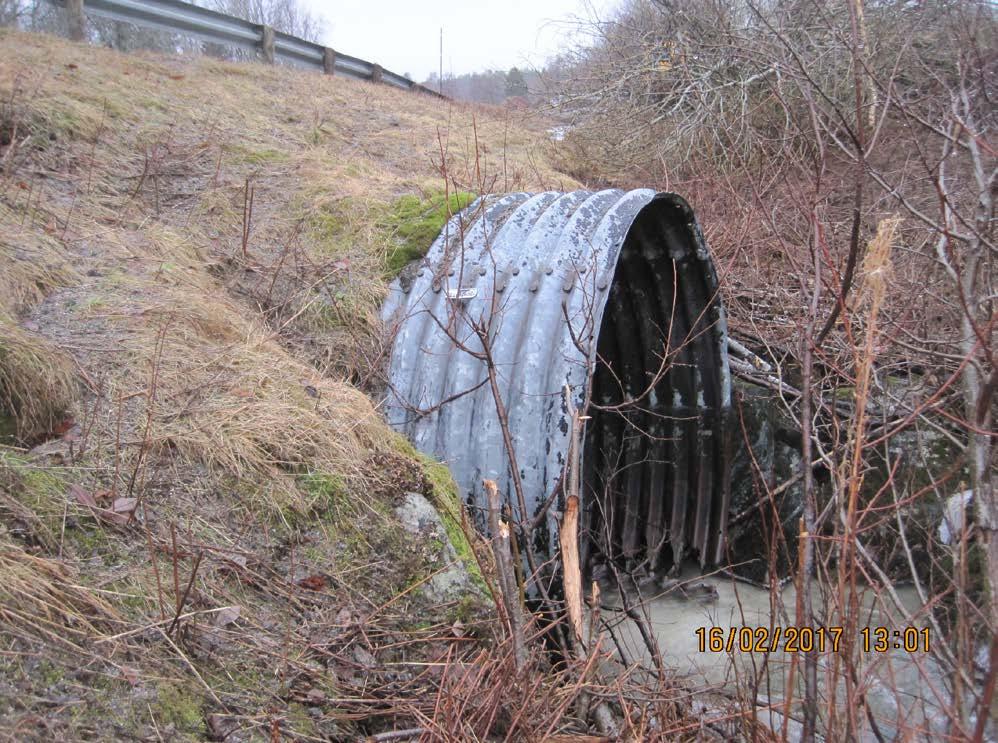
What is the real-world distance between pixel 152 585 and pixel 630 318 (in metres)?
4.06

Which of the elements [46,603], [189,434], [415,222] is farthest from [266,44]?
[46,603]

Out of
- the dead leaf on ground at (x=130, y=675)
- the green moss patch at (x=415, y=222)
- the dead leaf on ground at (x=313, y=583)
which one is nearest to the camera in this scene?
the dead leaf on ground at (x=130, y=675)

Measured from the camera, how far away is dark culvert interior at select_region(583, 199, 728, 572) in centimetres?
563

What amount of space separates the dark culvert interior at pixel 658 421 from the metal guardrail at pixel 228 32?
8.12 m

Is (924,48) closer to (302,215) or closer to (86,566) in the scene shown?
(302,215)

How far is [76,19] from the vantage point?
9.94 m

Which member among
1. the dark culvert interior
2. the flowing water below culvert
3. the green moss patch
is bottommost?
the flowing water below culvert

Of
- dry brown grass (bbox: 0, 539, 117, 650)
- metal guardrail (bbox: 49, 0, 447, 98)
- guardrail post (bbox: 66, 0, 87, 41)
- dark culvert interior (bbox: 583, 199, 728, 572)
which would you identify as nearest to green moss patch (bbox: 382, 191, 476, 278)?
dark culvert interior (bbox: 583, 199, 728, 572)

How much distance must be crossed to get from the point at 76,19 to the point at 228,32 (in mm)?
2734

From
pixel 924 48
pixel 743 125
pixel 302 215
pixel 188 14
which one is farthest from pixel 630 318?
pixel 188 14

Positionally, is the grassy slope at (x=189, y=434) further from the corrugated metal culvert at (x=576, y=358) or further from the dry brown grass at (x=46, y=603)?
the corrugated metal culvert at (x=576, y=358)

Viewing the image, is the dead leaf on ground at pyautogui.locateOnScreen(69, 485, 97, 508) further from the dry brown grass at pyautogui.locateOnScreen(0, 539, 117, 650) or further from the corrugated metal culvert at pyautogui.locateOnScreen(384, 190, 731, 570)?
the corrugated metal culvert at pyautogui.locateOnScreen(384, 190, 731, 570)

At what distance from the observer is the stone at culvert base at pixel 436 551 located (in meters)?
3.22

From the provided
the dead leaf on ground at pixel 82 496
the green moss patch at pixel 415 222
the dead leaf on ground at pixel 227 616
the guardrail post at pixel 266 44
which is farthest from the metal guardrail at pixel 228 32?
the dead leaf on ground at pixel 227 616
